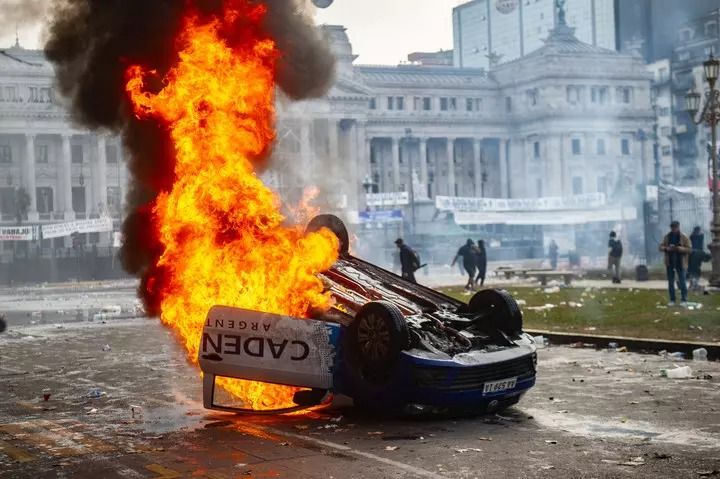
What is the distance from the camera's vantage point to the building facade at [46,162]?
269ft

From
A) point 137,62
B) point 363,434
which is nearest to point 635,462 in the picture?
point 363,434

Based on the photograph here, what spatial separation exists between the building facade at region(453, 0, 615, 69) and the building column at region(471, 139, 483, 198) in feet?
36.7

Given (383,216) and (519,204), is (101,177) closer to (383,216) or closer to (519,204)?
(383,216)

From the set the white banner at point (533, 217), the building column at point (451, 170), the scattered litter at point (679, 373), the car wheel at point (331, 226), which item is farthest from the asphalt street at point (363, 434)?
the building column at point (451, 170)

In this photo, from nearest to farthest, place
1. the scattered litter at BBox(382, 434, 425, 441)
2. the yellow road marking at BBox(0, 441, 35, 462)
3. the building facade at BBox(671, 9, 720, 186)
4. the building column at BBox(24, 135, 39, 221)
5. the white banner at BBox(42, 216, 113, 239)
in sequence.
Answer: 1. the yellow road marking at BBox(0, 441, 35, 462)
2. the scattered litter at BBox(382, 434, 425, 441)
3. the white banner at BBox(42, 216, 113, 239)
4. the building facade at BBox(671, 9, 720, 186)
5. the building column at BBox(24, 135, 39, 221)

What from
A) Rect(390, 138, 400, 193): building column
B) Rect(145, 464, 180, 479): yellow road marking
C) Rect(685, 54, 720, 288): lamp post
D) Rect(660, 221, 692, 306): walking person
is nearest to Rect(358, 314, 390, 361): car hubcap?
Rect(145, 464, 180, 479): yellow road marking

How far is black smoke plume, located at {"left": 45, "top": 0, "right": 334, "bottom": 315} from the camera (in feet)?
35.7

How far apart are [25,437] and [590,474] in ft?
16.1

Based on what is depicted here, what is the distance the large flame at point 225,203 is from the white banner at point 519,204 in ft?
144

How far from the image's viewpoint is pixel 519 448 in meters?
7.85

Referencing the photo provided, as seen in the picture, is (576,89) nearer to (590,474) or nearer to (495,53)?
(495,53)

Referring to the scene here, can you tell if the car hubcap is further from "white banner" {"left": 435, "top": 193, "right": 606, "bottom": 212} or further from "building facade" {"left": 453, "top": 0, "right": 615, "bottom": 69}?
"building facade" {"left": 453, "top": 0, "right": 615, "bottom": 69}

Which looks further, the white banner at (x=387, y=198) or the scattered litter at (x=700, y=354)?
the white banner at (x=387, y=198)

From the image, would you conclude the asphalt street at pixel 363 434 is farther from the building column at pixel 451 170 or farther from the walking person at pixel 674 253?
the building column at pixel 451 170
